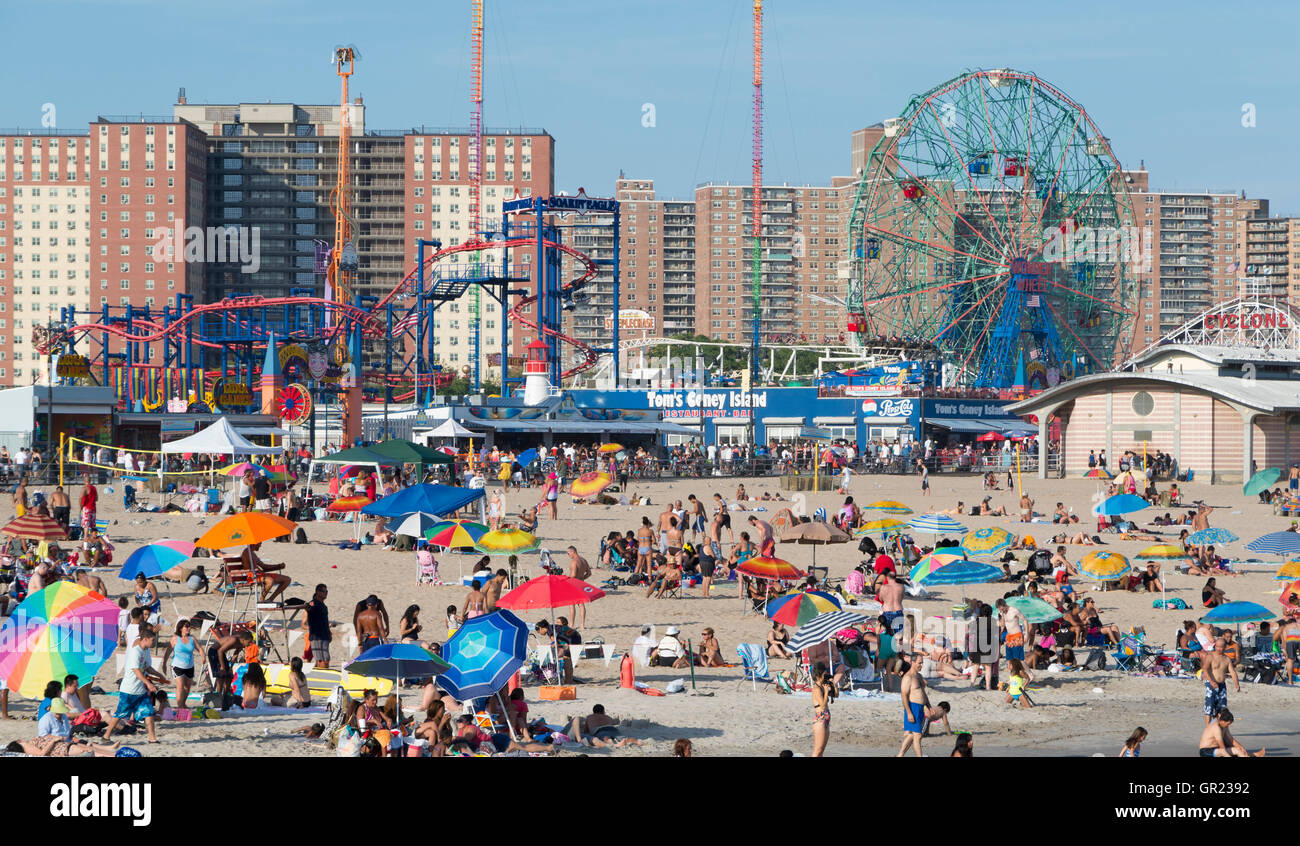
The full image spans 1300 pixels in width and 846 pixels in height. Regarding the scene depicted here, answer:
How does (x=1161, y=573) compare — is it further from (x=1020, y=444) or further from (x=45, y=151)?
(x=45, y=151)

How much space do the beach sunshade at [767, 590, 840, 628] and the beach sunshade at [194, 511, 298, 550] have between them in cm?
586

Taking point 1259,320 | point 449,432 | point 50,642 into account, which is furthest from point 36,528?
point 1259,320

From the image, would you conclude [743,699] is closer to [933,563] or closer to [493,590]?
[493,590]

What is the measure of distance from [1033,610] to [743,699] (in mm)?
3804

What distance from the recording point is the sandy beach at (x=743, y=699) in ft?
43.5

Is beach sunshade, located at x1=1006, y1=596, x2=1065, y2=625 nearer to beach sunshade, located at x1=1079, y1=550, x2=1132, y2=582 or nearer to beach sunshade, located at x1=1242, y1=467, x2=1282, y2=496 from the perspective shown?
beach sunshade, located at x1=1079, y1=550, x2=1132, y2=582

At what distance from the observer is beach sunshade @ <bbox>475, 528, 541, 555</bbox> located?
2006 centimetres

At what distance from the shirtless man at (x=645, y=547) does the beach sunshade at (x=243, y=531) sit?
22.1 ft

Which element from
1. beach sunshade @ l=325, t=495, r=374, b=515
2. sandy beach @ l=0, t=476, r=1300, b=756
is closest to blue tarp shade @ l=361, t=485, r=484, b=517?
sandy beach @ l=0, t=476, r=1300, b=756

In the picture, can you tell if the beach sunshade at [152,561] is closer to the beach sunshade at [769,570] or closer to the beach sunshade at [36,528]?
the beach sunshade at [36,528]

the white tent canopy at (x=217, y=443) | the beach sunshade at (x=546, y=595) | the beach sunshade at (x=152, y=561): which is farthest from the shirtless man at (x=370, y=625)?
the white tent canopy at (x=217, y=443)

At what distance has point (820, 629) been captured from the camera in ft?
48.8
